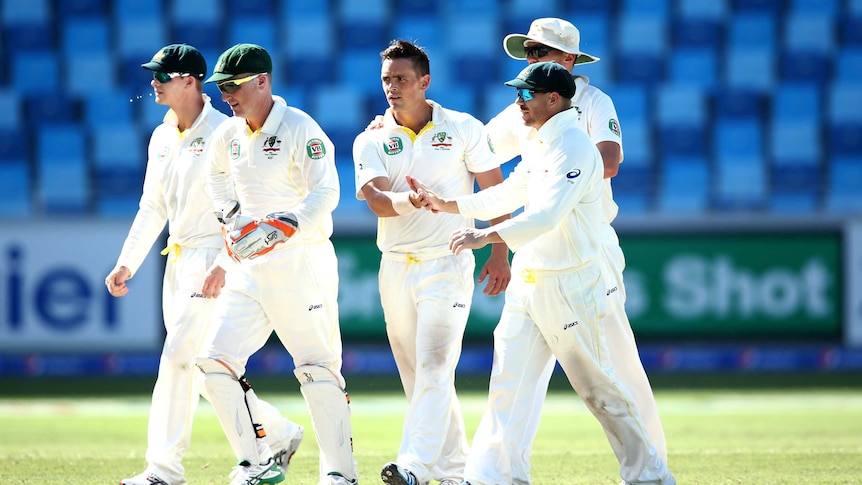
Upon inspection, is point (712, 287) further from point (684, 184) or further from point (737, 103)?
point (737, 103)

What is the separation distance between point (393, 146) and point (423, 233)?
445mm

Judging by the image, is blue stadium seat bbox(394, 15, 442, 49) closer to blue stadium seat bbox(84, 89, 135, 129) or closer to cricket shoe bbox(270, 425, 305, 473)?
blue stadium seat bbox(84, 89, 135, 129)

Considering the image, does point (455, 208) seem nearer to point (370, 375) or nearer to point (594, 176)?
point (594, 176)

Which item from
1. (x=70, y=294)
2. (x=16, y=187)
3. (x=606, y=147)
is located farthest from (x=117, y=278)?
(x=16, y=187)

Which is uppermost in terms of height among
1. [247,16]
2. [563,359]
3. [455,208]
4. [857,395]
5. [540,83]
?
[247,16]

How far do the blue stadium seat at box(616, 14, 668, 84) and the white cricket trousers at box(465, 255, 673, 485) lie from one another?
10.6 metres

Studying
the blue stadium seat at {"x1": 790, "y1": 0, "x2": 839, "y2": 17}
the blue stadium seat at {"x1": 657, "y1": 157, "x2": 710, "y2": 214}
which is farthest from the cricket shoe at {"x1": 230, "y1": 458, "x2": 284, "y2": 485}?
the blue stadium seat at {"x1": 790, "y1": 0, "x2": 839, "y2": 17}

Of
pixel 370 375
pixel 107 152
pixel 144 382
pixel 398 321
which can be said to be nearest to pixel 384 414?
pixel 370 375

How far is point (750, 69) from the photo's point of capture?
15250 millimetres

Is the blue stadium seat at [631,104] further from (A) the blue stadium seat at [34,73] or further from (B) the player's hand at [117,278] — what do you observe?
(B) the player's hand at [117,278]

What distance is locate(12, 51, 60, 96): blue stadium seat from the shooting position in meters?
14.9

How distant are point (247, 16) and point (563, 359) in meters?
11.3

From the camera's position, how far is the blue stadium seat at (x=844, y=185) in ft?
43.5

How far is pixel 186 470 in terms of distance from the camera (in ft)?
21.2
